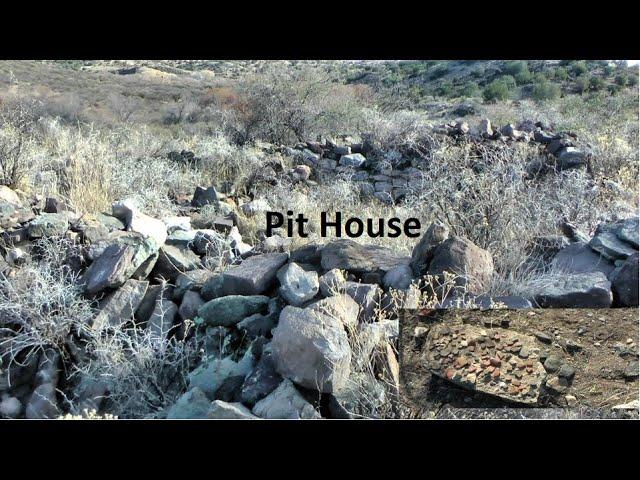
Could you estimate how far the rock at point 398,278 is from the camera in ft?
12.0

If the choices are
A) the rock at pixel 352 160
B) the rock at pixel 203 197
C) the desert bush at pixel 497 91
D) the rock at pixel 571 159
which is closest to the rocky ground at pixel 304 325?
the rock at pixel 203 197

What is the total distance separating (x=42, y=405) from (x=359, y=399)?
5.91 feet

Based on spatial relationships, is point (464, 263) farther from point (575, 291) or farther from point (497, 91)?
point (497, 91)

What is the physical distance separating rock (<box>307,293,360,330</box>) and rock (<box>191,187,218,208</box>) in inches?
135

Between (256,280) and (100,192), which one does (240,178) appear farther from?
(256,280)

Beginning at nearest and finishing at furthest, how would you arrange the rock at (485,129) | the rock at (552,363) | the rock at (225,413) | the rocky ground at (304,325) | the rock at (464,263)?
the rock at (225,413), the rocky ground at (304,325), the rock at (552,363), the rock at (464,263), the rock at (485,129)

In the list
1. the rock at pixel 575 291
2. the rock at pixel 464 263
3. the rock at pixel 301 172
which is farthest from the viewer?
the rock at pixel 301 172

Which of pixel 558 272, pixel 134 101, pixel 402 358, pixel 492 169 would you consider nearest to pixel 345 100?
pixel 134 101

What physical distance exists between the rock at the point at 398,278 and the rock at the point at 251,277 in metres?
0.72

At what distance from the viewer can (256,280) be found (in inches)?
145

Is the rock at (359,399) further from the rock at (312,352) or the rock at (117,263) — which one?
the rock at (117,263)

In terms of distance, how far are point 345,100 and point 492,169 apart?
831cm

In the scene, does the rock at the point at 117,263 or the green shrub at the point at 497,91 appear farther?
the green shrub at the point at 497,91

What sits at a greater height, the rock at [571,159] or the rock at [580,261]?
the rock at [571,159]
